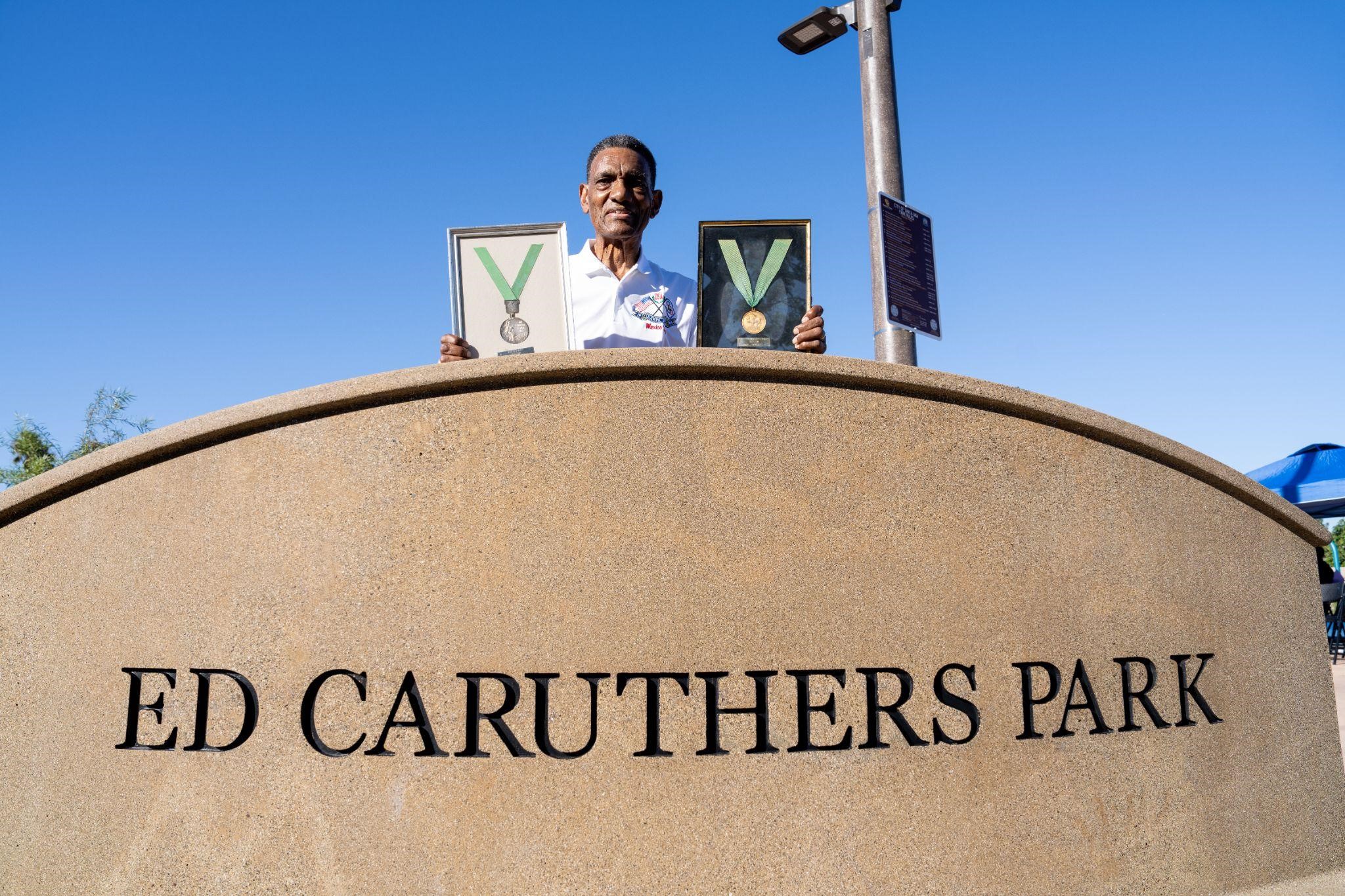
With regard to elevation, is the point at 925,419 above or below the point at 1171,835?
above

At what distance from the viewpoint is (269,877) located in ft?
7.24

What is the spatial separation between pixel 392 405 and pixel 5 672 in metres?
1.32

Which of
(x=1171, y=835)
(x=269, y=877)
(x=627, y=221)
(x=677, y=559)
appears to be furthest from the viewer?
(x=627, y=221)

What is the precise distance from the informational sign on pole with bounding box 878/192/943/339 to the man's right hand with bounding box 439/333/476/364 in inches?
108

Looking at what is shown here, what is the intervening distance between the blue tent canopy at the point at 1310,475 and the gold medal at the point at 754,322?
1162cm

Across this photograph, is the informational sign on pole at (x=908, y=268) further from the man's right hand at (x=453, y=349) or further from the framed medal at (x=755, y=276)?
the man's right hand at (x=453, y=349)

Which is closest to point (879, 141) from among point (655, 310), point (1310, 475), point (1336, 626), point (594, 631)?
point (655, 310)

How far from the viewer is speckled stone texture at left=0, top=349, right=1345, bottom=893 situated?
2236 millimetres

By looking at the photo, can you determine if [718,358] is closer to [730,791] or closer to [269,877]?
[730,791]

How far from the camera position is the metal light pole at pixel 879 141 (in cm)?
500

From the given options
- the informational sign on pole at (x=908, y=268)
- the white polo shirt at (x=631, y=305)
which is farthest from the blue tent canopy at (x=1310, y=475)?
the white polo shirt at (x=631, y=305)

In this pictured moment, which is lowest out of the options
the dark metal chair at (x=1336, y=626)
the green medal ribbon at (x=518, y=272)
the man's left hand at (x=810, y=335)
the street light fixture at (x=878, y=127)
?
the dark metal chair at (x=1336, y=626)

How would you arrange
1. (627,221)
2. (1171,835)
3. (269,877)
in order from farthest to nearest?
1. (627,221)
2. (1171,835)
3. (269,877)

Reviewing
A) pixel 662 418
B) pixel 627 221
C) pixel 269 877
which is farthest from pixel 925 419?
pixel 269 877
